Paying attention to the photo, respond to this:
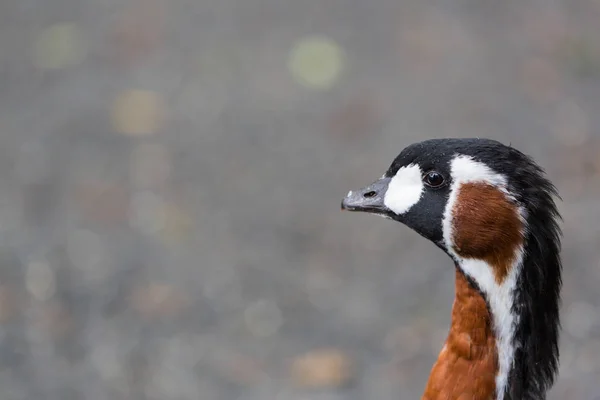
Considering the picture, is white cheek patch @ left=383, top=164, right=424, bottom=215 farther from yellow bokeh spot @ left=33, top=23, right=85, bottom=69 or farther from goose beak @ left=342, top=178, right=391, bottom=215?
yellow bokeh spot @ left=33, top=23, right=85, bottom=69

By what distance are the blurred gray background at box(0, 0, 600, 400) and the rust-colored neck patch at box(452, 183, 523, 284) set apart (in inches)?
65.7

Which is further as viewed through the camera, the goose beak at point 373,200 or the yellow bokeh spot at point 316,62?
the yellow bokeh spot at point 316,62

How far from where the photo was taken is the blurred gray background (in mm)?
4176

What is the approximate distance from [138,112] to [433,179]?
3.20 metres

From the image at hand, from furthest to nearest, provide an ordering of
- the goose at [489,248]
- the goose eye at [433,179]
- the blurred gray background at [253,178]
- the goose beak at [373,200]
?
the blurred gray background at [253,178] < the goose beak at [373,200] < the goose eye at [433,179] < the goose at [489,248]

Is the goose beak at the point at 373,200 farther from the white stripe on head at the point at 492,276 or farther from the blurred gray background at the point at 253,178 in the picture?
the blurred gray background at the point at 253,178

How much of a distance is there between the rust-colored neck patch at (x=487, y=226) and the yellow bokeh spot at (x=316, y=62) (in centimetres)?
313

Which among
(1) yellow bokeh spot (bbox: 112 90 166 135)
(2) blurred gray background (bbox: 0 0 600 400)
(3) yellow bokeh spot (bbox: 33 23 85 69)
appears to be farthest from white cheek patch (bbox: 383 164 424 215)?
(3) yellow bokeh spot (bbox: 33 23 85 69)

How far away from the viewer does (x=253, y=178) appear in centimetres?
505

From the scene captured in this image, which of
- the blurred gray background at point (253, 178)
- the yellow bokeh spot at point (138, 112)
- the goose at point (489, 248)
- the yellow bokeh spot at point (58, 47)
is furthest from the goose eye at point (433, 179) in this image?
the yellow bokeh spot at point (58, 47)

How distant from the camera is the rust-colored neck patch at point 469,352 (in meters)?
2.53

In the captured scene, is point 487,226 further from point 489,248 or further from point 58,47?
point 58,47

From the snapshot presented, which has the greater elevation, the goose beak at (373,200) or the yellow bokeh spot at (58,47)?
the yellow bokeh spot at (58,47)

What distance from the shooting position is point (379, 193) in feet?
8.76
